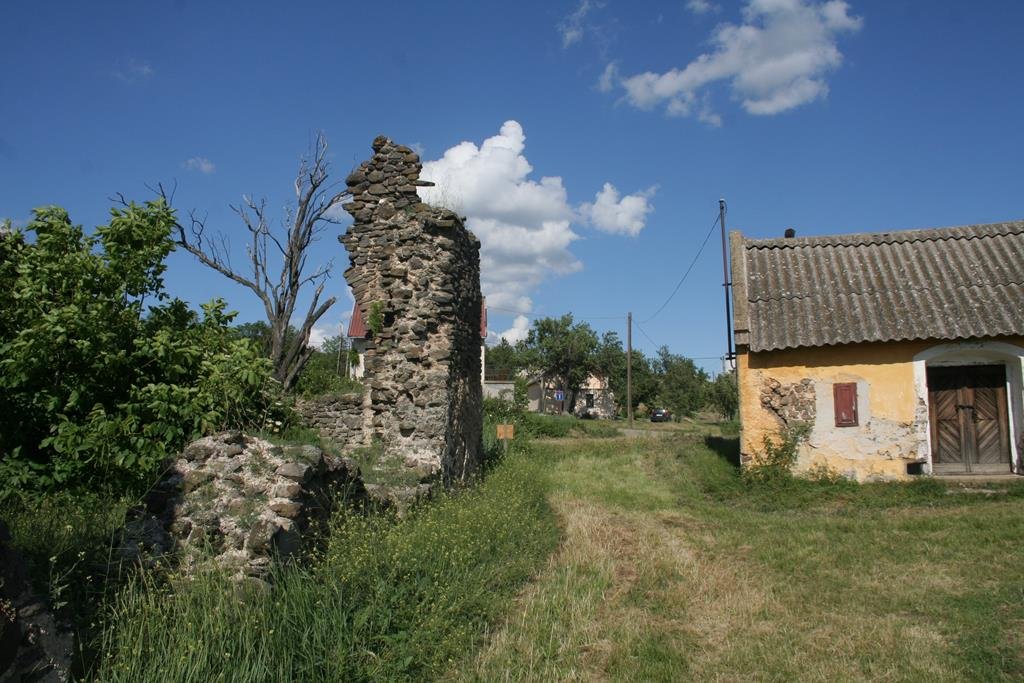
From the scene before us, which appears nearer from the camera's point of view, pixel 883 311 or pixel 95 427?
pixel 95 427

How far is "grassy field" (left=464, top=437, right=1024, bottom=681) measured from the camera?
5141 millimetres

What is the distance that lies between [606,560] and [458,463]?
329 cm

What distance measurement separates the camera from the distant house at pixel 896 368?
42.8 ft

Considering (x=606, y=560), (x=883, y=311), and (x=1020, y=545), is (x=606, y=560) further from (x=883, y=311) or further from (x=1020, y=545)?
(x=883, y=311)

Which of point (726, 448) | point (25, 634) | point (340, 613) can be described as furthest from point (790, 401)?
point (25, 634)

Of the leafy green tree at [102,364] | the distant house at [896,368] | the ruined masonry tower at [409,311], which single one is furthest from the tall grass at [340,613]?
the distant house at [896,368]

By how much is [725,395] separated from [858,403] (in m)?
36.8

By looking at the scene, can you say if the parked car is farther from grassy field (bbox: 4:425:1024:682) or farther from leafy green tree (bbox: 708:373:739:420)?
grassy field (bbox: 4:425:1024:682)

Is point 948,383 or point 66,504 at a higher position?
point 948,383

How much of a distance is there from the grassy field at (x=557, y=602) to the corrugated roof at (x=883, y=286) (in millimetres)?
4404

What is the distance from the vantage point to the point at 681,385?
67.8 metres

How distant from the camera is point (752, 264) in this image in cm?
1543

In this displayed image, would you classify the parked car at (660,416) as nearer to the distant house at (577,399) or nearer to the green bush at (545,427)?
the distant house at (577,399)

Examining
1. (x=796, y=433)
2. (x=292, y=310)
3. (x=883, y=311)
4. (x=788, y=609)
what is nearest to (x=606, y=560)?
(x=788, y=609)
